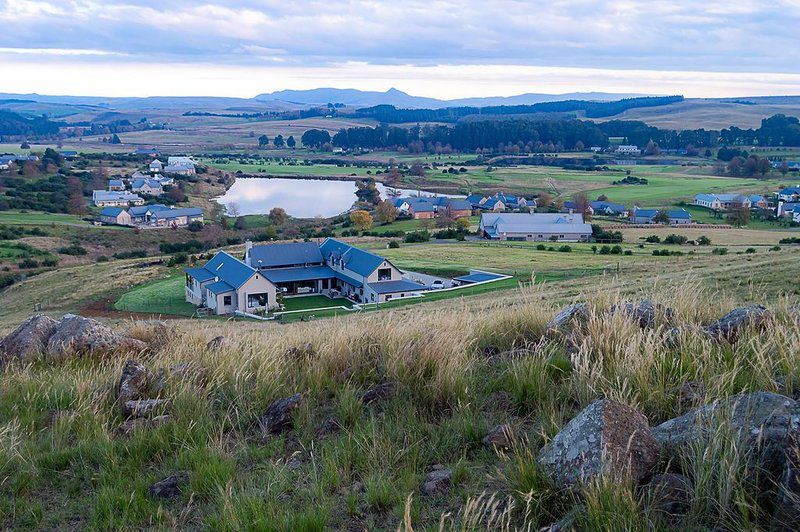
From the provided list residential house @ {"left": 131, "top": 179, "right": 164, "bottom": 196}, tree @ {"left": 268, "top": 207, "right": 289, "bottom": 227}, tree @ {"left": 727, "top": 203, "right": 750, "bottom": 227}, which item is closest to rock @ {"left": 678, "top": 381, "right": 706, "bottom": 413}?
tree @ {"left": 727, "top": 203, "right": 750, "bottom": 227}

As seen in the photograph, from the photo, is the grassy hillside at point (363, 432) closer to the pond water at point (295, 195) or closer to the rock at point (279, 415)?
the rock at point (279, 415)

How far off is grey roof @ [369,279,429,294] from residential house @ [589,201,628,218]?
155 ft

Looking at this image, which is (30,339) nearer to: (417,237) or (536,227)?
(417,237)

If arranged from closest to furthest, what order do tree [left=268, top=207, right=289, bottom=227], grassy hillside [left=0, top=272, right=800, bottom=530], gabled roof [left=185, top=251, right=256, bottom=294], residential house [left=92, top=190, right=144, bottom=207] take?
grassy hillside [left=0, top=272, right=800, bottom=530], gabled roof [left=185, top=251, right=256, bottom=294], tree [left=268, top=207, right=289, bottom=227], residential house [left=92, top=190, right=144, bottom=207]

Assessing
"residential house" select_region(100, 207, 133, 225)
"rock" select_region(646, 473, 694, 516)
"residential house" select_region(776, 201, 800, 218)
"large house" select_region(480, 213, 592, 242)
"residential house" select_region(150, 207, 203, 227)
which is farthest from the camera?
"residential house" select_region(100, 207, 133, 225)

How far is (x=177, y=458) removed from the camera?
464 cm

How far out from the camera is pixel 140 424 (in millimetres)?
5117

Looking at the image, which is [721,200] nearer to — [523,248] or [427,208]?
[427,208]

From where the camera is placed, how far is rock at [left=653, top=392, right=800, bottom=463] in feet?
11.1

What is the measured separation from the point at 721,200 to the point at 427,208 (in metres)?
34.1

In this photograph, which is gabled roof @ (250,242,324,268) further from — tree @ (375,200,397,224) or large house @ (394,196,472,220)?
large house @ (394,196,472,220)

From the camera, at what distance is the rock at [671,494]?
3.36m

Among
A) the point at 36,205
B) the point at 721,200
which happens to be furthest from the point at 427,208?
the point at 36,205

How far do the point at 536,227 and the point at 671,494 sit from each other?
62.3m
